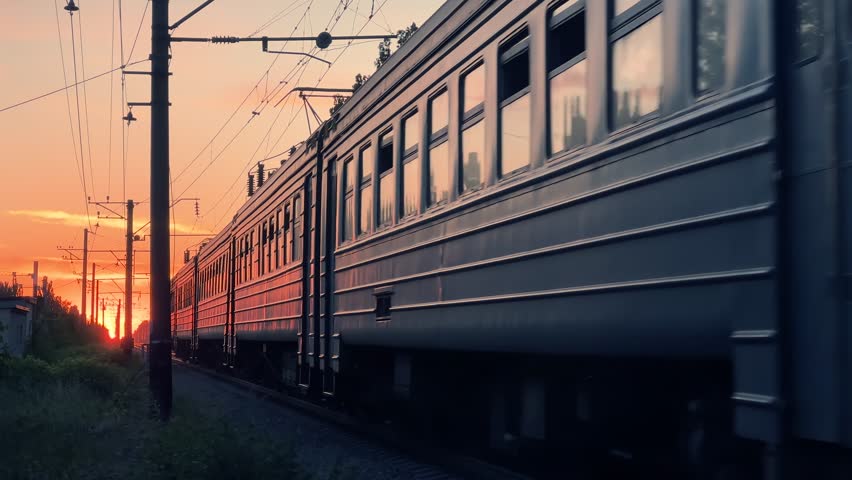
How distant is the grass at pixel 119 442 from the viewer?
7.53 m

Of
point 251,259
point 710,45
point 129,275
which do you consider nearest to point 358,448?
point 710,45

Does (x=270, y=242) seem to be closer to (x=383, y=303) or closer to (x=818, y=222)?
→ (x=383, y=303)

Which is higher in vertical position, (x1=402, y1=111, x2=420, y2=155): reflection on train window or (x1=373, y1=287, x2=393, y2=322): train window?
(x1=402, y1=111, x2=420, y2=155): reflection on train window

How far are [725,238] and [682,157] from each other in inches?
20.9

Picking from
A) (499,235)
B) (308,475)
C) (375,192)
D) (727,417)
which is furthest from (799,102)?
(375,192)

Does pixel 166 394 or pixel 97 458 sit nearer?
pixel 97 458

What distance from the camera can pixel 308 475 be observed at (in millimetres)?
7418

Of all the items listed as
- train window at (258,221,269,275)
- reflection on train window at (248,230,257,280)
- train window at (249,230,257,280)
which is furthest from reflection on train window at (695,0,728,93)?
reflection on train window at (248,230,257,280)

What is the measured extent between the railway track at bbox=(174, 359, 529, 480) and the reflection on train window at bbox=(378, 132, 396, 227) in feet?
6.83

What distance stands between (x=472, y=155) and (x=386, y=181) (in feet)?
8.49

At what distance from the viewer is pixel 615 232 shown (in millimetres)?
5195

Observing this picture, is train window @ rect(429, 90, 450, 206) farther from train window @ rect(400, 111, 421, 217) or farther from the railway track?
the railway track

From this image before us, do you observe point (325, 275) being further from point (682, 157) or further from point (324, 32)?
point (682, 157)

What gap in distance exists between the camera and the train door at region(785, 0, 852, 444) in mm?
3688
